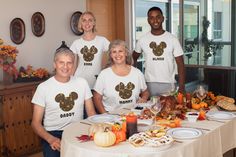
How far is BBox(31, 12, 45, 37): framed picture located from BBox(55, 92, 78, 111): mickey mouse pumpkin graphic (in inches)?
75.1

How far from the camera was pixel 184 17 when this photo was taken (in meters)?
5.40

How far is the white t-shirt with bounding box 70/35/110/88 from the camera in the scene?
349 centimetres

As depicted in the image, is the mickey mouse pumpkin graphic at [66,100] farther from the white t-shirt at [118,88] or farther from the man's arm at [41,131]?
the white t-shirt at [118,88]

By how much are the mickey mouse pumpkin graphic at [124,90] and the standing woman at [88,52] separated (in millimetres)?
761

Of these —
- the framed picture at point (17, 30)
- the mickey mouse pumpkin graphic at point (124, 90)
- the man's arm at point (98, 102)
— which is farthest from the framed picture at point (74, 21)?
the mickey mouse pumpkin graphic at point (124, 90)

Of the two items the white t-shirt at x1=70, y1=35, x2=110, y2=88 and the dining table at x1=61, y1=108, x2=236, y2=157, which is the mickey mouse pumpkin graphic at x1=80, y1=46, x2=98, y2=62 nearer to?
the white t-shirt at x1=70, y1=35, x2=110, y2=88

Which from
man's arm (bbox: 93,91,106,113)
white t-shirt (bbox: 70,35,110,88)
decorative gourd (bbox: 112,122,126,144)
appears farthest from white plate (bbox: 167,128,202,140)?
white t-shirt (bbox: 70,35,110,88)

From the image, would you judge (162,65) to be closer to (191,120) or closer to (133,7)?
(191,120)

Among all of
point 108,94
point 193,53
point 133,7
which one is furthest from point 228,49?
point 108,94

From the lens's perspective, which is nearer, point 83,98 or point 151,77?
point 83,98

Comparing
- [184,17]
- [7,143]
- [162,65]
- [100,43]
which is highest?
[184,17]

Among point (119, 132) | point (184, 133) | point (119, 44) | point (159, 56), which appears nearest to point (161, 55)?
point (159, 56)

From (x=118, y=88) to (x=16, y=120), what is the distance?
4.30ft

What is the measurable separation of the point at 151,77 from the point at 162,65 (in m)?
0.16
